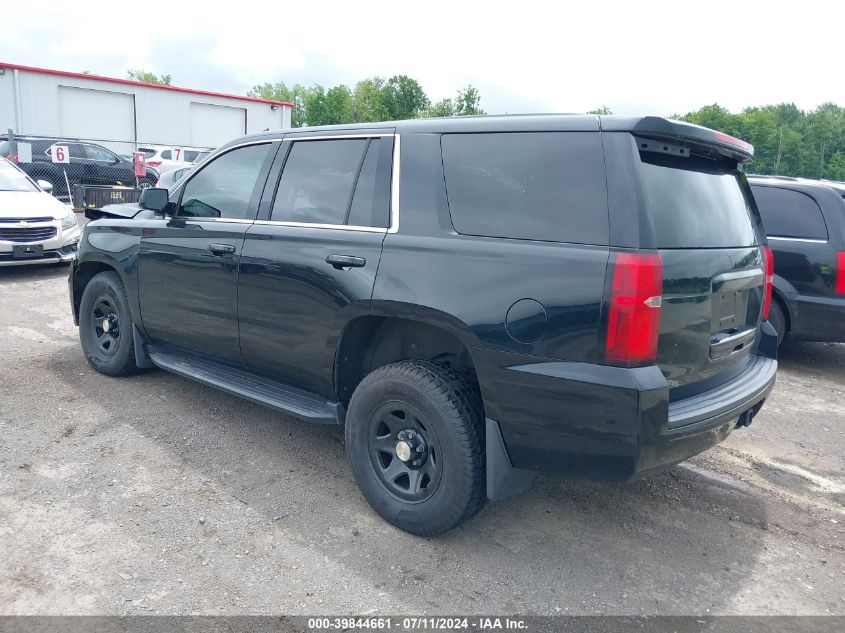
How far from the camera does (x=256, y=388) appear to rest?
13.0 feet

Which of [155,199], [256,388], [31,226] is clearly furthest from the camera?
[31,226]

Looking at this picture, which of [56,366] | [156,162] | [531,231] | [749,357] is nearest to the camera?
[531,231]

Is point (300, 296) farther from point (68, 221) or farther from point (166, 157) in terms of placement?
point (166, 157)

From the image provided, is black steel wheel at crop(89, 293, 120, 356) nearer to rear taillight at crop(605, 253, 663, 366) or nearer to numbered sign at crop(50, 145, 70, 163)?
rear taillight at crop(605, 253, 663, 366)

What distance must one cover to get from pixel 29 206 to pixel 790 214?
9.12 metres

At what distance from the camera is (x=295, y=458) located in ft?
13.2

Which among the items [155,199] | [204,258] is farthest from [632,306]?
[155,199]

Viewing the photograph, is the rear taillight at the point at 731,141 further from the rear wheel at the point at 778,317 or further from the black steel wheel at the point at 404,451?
the rear wheel at the point at 778,317

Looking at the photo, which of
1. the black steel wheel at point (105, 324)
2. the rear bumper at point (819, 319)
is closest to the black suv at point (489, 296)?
the black steel wheel at point (105, 324)

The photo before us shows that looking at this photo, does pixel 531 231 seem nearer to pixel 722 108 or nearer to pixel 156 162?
pixel 156 162

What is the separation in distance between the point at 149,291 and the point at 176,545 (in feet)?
6.76

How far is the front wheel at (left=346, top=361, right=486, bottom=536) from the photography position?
2.96m

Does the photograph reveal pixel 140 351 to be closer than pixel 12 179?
Yes

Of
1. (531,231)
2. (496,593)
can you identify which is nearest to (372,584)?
(496,593)
